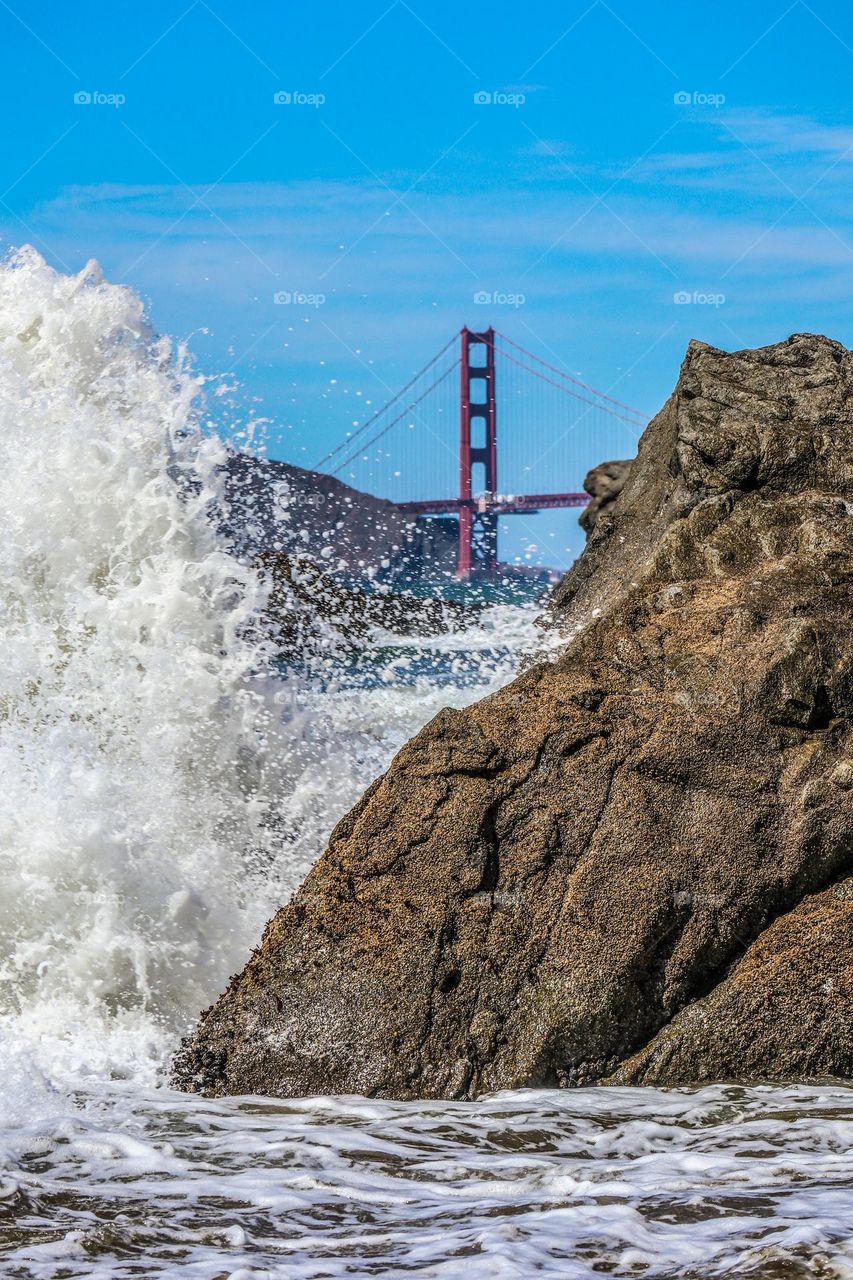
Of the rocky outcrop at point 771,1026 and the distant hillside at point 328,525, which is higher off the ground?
the distant hillside at point 328,525

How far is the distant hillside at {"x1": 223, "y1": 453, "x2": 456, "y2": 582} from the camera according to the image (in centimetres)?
618

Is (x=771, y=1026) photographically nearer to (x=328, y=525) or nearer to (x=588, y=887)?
(x=588, y=887)

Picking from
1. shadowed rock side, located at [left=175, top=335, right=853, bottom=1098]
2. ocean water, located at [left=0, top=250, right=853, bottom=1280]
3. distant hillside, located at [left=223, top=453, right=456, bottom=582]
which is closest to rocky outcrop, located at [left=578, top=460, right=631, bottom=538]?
distant hillside, located at [left=223, top=453, right=456, bottom=582]

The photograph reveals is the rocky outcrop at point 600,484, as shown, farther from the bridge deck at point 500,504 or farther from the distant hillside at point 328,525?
the bridge deck at point 500,504

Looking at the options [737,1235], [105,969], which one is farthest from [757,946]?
[105,969]

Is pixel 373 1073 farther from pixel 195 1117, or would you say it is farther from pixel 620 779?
pixel 620 779

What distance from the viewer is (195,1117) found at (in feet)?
11.2

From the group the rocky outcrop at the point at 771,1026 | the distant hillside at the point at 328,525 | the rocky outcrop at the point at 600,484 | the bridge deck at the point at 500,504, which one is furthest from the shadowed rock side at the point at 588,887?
the bridge deck at the point at 500,504

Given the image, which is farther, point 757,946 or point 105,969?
point 105,969

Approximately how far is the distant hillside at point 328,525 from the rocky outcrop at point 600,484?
1712 millimetres

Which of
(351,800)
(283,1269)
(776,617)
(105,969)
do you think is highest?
(776,617)

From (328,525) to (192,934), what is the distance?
641 inches

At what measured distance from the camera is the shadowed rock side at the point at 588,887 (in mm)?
3594

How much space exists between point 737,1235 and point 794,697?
5.89 feet
